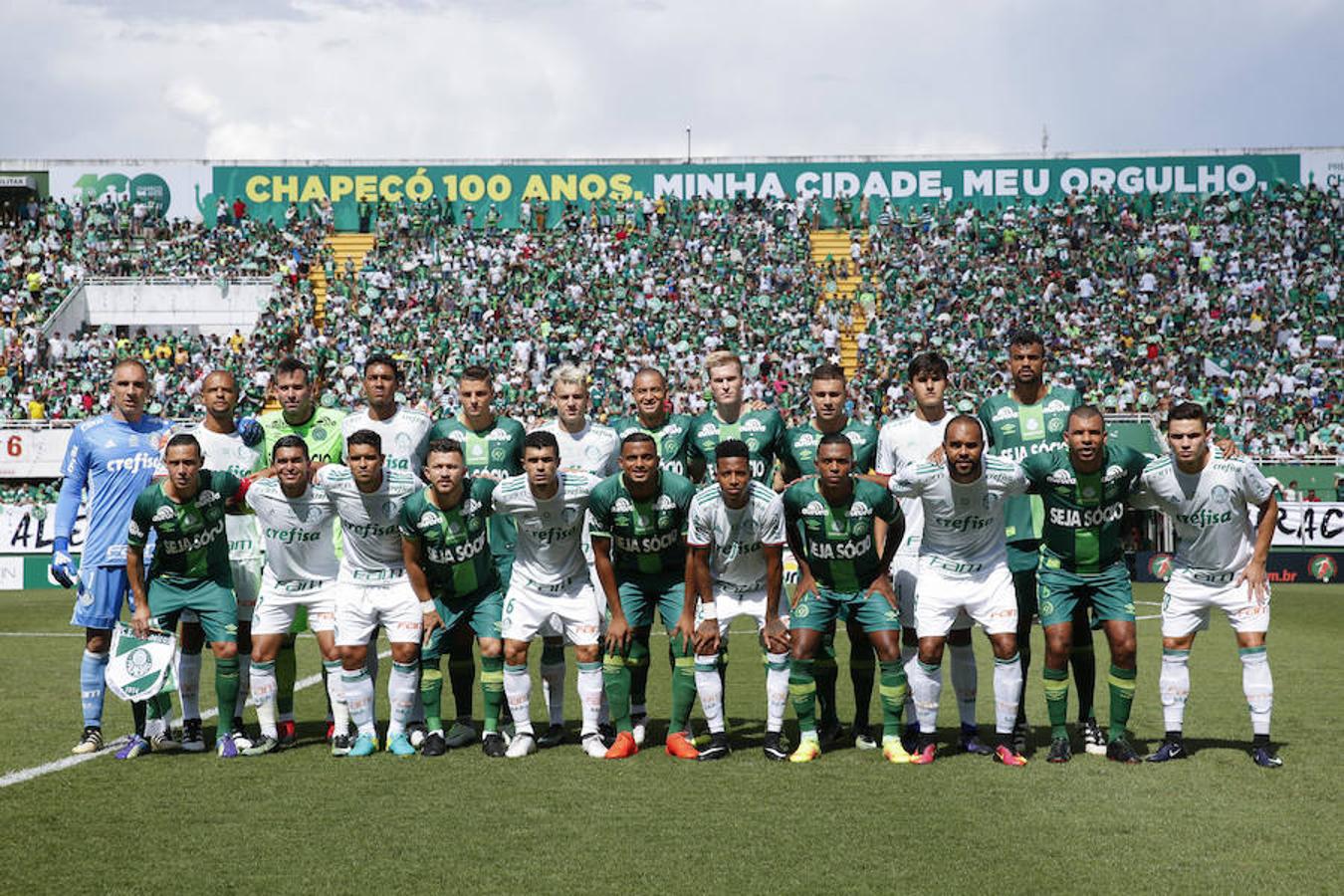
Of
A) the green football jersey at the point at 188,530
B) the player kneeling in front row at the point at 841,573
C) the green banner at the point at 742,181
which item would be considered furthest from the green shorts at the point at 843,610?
the green banner at the point at 742,181

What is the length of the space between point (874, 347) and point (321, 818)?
31206 mm

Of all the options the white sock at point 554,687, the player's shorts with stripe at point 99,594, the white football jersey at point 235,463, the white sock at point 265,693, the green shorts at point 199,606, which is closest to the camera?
the white sock at point 265,693

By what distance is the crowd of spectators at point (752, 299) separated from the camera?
35281mm

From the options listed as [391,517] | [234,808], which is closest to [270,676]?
[391,517]

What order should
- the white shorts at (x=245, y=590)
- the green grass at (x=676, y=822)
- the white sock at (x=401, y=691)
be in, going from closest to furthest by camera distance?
the green grass at (x=676, y=822), the white sock at (x=401, y=691), the white shorts at (x=245, y=590)

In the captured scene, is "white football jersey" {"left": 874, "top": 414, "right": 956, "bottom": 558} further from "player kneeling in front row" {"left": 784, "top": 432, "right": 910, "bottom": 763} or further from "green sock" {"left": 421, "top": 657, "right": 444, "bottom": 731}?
"green sock" {"left": 421, "top": 657, "right": 444, "bottom": 731}

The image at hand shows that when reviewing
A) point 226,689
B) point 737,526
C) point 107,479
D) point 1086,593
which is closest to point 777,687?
point 737,526

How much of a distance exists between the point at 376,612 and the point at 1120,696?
4778 mm

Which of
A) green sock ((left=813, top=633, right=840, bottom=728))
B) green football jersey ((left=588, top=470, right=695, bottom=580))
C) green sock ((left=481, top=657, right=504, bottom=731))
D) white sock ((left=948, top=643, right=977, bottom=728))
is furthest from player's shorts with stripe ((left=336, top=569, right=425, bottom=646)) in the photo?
white sock ((left=948, top=643, right=977, bottom=728))

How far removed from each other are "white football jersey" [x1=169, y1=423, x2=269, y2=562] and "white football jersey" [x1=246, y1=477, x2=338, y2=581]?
0.56 meters

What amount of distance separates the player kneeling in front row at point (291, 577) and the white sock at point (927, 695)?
12.1 feet

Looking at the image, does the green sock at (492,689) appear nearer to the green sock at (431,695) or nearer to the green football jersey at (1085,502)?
the green sock at (431,695)

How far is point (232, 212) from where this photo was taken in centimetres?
4428

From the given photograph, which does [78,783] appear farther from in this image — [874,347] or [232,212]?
[232,212]
